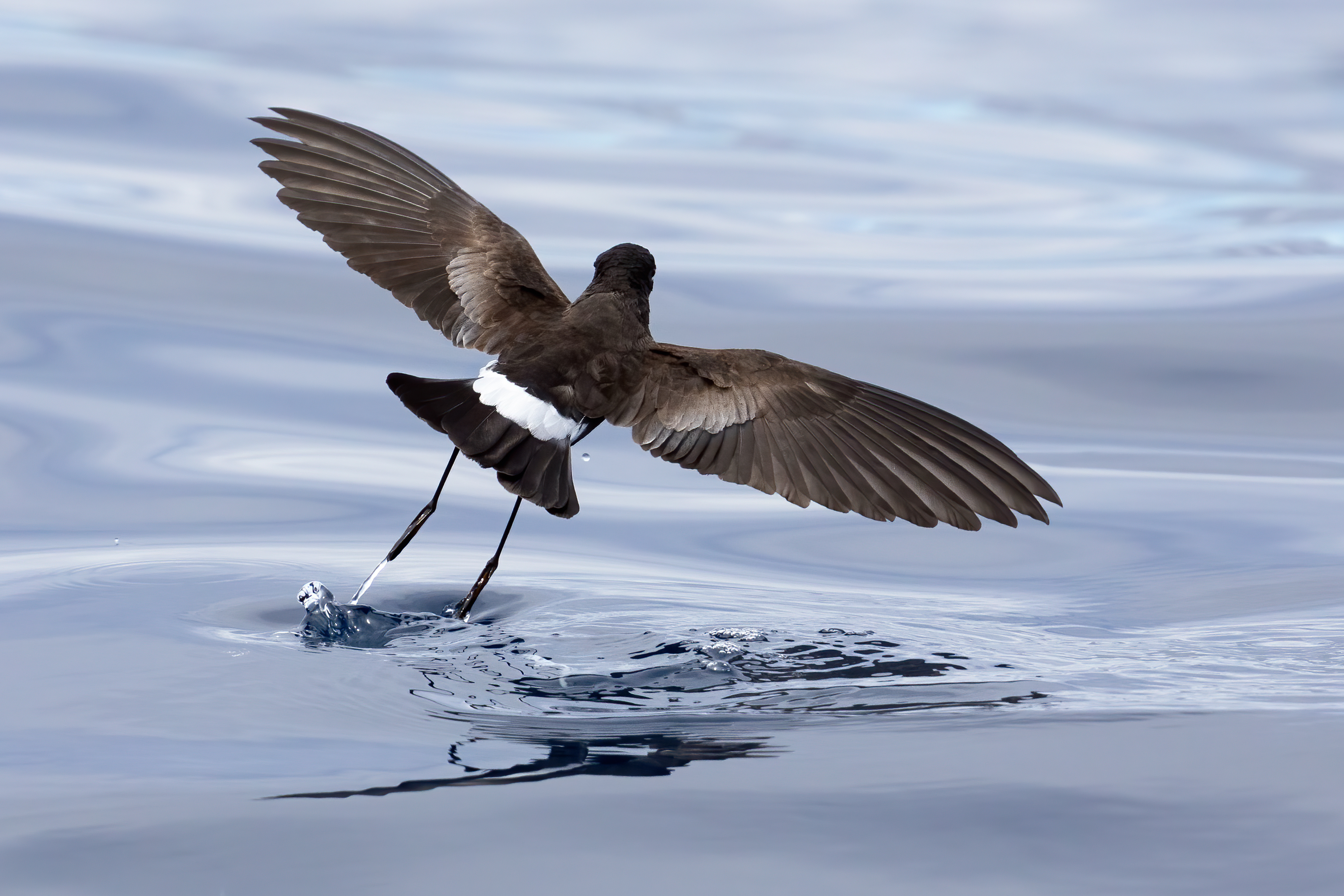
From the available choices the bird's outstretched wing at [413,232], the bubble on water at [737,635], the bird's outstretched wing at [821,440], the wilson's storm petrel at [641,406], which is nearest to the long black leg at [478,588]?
the wilson's storm petrel at [641,406]

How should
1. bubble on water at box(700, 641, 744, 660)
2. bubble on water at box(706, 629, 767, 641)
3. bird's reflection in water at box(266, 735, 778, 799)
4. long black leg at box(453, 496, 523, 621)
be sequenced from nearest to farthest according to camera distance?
bird's reflection in water at box(266, 735, 778, 799)
bubble on water at box(700, 641, 744, 660)
bubble on water at box(706, 629, 767, 641)
long black leg at box(453, 496, 523, 621)

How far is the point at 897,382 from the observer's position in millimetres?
8438

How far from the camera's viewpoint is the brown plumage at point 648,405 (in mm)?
4820

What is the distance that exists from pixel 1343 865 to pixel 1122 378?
19.7 feet

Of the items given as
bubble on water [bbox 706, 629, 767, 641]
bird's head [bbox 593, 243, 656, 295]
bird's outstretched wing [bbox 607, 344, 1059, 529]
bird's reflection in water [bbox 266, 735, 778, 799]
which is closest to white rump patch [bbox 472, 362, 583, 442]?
bird's outstretched wing [bbox 607, 344, 1059, 529]

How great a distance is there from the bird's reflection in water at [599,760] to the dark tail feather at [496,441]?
3.51ft

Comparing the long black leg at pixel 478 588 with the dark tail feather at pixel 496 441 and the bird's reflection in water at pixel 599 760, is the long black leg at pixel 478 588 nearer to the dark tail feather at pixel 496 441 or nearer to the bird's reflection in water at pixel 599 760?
the dark tail feather at pixel 496 441

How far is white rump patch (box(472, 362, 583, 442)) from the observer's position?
4.87 m

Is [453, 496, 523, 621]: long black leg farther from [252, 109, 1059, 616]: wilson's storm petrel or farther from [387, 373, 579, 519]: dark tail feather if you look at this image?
[387, 373, 579, 519]: dark tail feather

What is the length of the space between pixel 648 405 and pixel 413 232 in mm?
1649

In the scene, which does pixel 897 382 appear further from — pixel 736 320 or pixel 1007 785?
pixel 1007 785

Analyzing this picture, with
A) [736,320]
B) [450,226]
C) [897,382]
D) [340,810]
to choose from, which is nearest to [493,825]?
[340,810]

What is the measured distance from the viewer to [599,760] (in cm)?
345

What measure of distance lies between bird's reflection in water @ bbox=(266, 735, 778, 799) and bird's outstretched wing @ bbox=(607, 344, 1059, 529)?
134cm
